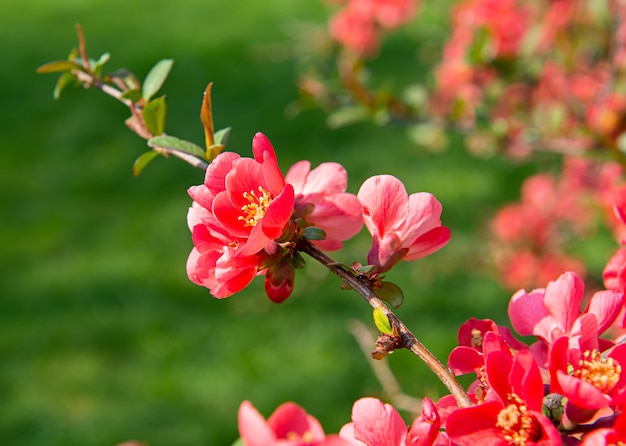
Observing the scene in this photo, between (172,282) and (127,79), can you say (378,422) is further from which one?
(172,282)

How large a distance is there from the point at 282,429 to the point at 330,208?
0.66ft

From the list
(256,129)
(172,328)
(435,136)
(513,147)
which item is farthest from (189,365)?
(256,129)

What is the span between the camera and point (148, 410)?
213 centimetres

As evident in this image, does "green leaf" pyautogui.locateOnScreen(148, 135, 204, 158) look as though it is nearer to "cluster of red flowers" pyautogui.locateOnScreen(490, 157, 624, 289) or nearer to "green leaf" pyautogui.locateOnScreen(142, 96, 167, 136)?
"green leaf" pyautogui.locateOnScreen(142, 96, 167, 136)

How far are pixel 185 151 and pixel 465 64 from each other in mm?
886

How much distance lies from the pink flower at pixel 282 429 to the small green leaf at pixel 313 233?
150mm

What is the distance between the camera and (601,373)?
44cm

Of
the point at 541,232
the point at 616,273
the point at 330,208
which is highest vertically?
the point at 330,208

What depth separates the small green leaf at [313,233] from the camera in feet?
1.65

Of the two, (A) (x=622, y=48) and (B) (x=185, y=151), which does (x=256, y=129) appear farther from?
(B) (x=185, y=151)

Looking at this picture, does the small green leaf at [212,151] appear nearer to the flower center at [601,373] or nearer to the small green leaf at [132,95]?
the small green leaf at [132,95]

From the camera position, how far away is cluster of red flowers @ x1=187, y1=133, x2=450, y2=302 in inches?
18.6

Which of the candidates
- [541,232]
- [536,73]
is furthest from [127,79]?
[541,232]

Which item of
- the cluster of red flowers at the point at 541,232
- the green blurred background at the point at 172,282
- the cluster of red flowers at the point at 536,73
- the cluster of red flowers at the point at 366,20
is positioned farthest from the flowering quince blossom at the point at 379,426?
the cluster of red flowers at the point at 541,232
